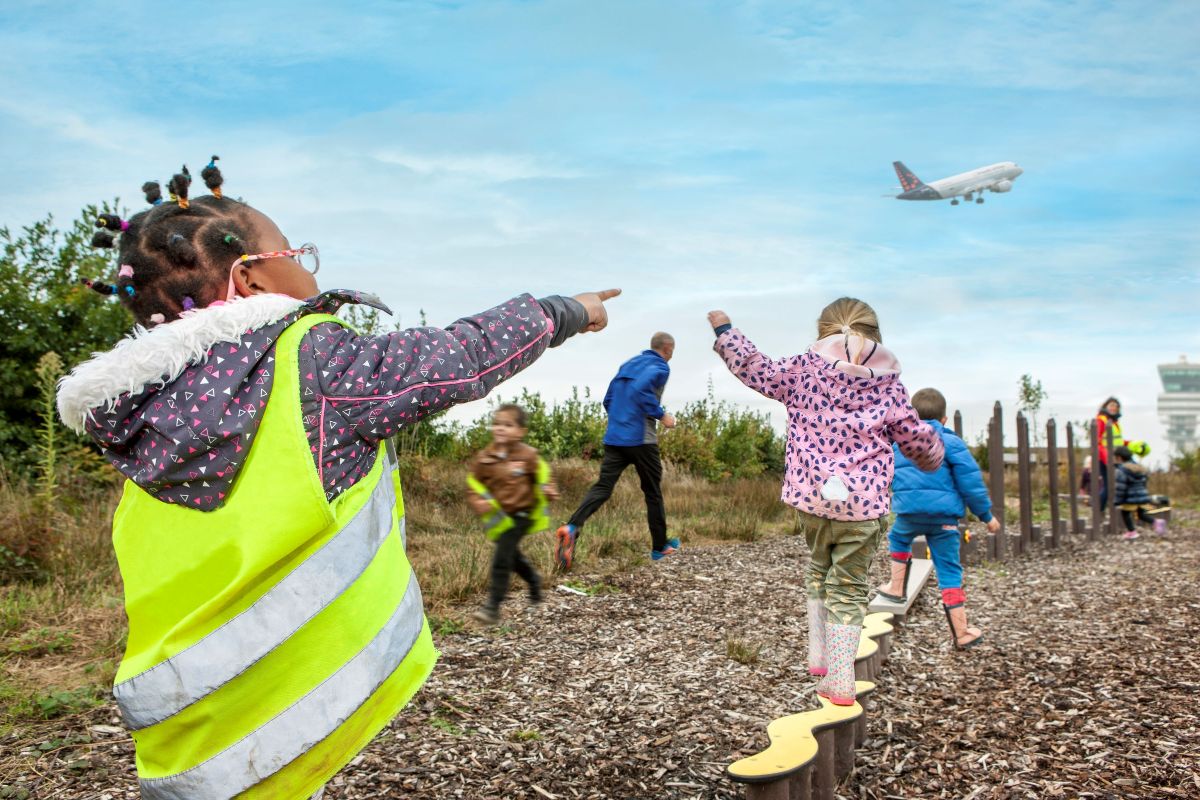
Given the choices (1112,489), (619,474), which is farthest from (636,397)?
(1112,489)

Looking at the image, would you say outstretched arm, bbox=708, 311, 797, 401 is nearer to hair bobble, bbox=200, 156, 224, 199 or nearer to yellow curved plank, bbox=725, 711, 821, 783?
yellow curved plank, bbox=725, 711, 821, 783

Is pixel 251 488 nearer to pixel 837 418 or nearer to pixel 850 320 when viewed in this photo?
pixel 837 418

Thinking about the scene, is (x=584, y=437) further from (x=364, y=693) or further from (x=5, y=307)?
(x=364, y=693)

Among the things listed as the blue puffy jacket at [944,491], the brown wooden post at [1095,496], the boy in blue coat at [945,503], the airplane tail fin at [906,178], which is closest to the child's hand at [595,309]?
the boy in blue coat at [945,503]

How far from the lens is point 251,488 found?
5.33 feet

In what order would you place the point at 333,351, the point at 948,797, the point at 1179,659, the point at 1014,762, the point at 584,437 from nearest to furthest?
the point at 333,351 < the point at 948,797 < the point at 1014,762 < the point at 1179,659 < the point at 584,437

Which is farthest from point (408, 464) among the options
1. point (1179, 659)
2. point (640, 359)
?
point (1179, 659)

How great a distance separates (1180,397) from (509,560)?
226 metres

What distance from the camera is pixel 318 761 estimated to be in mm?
1763

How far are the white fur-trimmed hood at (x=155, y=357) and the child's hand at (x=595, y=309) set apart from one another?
2.07ft

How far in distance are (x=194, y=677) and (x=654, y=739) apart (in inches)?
109

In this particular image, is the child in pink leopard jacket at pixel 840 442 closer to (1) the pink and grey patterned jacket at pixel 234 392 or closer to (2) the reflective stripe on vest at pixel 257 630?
(1) the pink and grey patterned jacket at pixel 234 392

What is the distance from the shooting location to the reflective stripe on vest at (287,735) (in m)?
1.71

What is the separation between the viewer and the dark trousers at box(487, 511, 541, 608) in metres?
2.77
